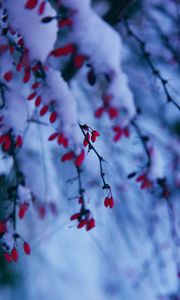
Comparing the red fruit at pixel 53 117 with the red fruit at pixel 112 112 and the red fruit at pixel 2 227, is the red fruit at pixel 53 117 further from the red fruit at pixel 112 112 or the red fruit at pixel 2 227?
the red fruit at pixel 2 227

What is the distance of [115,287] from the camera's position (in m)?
5.88

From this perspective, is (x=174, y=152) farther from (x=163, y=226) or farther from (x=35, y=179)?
(x=35, y=179)

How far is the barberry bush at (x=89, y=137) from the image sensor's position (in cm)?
125

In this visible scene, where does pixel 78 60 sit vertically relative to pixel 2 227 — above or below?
above

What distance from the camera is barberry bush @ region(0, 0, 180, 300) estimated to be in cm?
125

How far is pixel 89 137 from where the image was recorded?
1452 millimetres

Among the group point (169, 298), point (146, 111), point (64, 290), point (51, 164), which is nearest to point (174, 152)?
point (146, 111)

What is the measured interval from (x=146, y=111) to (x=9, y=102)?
273 centimetres

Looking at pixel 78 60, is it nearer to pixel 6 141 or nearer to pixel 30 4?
pixel 30 4

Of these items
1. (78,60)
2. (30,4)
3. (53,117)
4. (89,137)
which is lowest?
(89,137)

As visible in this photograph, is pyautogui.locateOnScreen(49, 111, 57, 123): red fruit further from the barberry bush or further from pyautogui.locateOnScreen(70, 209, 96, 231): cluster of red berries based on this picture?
pyautogui.locateOnScreen(70, 209, 96, 231): cluster of red berries

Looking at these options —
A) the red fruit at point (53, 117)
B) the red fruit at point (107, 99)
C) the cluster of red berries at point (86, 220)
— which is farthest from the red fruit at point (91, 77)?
the cluster of red berries at point (86, 220)

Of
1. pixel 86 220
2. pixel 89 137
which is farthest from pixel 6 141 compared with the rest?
pixel 86 220

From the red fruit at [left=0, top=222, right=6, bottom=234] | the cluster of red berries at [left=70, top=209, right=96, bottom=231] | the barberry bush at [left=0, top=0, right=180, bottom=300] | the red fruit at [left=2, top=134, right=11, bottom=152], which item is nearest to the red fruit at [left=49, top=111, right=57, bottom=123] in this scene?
the barberry bush at [left=0, top=0, right=180, bottom=300]
